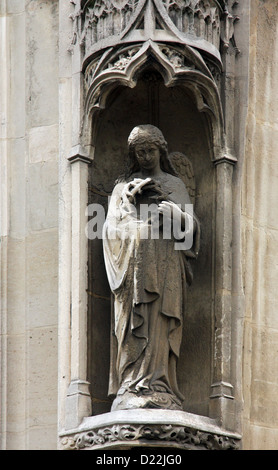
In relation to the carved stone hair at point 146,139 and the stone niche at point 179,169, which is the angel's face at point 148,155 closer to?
the carved stone hair at point 146,139

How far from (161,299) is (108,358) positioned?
2.17 ft

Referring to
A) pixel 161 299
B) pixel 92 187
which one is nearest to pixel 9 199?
pixel 92 187

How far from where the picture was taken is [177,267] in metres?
13.3

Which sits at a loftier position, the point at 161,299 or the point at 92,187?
the point at 92,187

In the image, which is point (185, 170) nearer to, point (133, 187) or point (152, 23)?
point (133, 187)

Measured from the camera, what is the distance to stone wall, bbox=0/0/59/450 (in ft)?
44.7

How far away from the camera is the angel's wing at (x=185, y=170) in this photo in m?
13.8

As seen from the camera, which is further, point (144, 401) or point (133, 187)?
point (133, 187)

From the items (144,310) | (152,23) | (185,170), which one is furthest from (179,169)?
(144,310)

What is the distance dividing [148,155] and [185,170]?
0.41 m


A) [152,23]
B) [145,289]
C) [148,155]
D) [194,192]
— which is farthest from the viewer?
[194,192]

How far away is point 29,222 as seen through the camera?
45.8 feet
